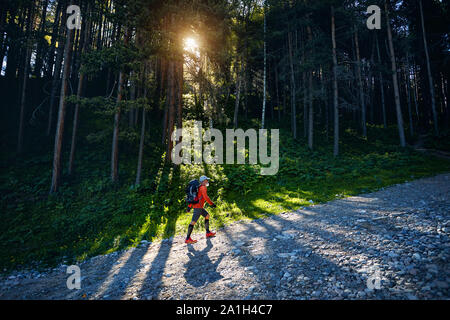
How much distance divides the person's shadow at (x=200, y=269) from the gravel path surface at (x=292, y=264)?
0.03 m

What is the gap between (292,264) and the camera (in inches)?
179

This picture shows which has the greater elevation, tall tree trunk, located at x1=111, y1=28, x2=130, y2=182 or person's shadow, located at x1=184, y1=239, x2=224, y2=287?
tall tree trunk, located at x1=111, y1=28, x2=130, y2=182

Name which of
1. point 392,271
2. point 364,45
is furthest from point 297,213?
point 364,45

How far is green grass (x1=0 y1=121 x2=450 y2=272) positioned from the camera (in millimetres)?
7987

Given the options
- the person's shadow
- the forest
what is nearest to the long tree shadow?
the forest

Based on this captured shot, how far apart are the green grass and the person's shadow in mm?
2240

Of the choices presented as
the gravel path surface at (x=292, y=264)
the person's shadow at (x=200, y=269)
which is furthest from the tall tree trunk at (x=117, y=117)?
the person's shadow at (x=200, y=269)

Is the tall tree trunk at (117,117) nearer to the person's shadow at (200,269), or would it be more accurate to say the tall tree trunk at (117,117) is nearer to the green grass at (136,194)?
the green grass at (136,194)

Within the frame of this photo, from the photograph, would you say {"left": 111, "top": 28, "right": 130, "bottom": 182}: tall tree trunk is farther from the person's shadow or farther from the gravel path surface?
the person's shadow

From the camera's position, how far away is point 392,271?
12.3 feet

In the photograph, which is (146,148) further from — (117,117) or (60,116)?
(60,116)

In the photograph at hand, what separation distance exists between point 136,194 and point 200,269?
7.80 metres

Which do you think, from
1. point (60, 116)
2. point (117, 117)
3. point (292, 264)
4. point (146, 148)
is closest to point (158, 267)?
point (292, 264)
